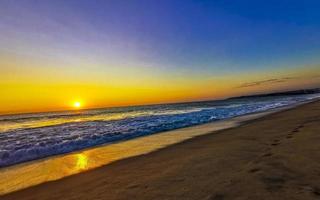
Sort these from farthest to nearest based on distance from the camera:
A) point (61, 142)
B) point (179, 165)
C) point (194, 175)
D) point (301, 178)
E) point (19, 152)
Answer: point (61, 142) → point (19, 152) → point (179, 165) → point (194, 175) → point (301, 178)

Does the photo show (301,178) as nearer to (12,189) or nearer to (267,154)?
(267,154)

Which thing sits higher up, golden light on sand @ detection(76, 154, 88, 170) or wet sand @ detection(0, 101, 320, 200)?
wet sand @ detection(0, 101, 320, 200)

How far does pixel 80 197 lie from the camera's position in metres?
4.73

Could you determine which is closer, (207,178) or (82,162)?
(207,178)

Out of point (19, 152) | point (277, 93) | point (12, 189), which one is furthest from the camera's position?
point (277, 93)

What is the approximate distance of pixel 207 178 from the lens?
5043mm

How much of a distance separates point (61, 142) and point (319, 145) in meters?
10.8

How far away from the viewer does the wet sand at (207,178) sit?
4184mm

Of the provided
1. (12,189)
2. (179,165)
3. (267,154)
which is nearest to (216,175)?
(179,165)

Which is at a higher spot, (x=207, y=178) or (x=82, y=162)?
(x=207, y=178)

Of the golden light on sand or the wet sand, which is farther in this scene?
the golden light on sand

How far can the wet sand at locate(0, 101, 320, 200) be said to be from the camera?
4.18m

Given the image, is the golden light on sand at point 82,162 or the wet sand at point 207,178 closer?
the wet sand at point 207,178

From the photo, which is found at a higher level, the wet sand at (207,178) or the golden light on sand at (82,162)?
the wet sand at (207,178)
